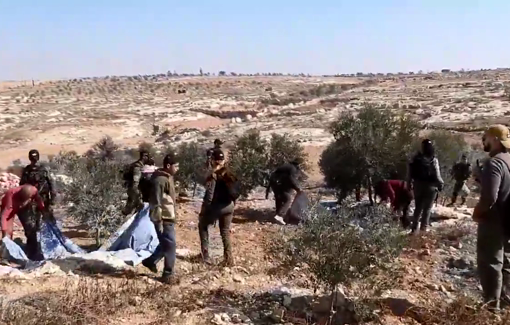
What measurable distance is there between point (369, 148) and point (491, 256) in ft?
24.1

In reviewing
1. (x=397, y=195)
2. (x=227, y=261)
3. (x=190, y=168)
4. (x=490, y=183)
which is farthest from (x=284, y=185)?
(x=190, y=168)

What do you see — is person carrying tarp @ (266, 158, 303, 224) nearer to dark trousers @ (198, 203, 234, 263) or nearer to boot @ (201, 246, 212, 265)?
boot @ (201, 246, 212, 265)

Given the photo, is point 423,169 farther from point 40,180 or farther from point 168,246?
point 40,180

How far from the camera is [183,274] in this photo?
21.6ft

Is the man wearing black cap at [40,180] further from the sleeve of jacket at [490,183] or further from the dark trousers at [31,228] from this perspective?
the sleeve of jacket at [490,183]

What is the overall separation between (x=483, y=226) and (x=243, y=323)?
2.24 m

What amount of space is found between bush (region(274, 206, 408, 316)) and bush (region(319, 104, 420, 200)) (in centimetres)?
671

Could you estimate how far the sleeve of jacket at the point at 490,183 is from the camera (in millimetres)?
4699

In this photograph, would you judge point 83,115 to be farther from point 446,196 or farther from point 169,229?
point 169,229

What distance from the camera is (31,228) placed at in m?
7.12

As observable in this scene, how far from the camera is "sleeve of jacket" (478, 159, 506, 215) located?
4.70 metres

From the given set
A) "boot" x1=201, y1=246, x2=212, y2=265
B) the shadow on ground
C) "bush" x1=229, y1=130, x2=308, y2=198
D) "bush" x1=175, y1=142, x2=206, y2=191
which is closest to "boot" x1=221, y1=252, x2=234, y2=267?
"boot" x1=201, y1=246, x2=212, y2=265

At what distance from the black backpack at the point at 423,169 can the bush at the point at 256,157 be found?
6.20 meters

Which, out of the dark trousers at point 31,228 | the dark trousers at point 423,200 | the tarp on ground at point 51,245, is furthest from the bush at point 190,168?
the dark trousers at point 31,228
